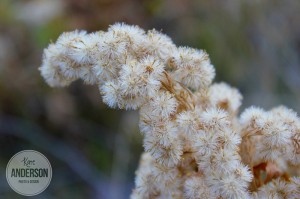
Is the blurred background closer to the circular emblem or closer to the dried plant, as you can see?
the circular emblem

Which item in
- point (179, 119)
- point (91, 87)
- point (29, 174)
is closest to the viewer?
point (179, 119)

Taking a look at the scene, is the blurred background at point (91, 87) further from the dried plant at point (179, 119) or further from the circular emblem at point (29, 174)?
the dried plant at point (179, 119)

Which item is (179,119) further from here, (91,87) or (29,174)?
(91,87)

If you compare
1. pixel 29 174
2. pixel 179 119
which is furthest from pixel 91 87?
pixel 179 119

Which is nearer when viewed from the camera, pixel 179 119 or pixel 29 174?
pixel 179 119

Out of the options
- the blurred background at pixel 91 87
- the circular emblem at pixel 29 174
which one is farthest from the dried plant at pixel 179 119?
the blurred background at pixel 91 87

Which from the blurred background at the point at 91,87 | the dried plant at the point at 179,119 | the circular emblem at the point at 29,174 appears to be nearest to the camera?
the dried plant at the point at 179,119

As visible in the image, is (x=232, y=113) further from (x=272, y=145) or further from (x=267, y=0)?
(x=267, y=0)
